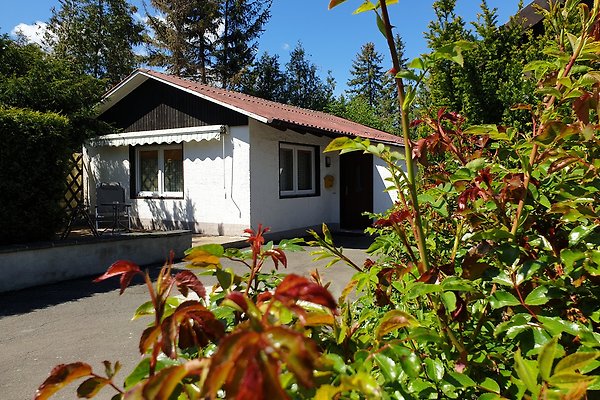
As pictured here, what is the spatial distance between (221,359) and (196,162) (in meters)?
11.9

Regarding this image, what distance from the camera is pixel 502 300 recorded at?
3.41 ft

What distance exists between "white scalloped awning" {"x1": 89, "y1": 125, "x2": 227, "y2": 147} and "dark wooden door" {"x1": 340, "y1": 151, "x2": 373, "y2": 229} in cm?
478

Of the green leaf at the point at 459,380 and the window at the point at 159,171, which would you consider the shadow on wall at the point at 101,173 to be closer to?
the window at the point at 159,171

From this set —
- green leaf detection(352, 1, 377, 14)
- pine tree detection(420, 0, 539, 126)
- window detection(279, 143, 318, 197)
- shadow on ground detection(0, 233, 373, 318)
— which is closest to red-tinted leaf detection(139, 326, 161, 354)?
green leaf detection(352, 1, 377, 14)

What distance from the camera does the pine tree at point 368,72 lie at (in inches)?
2319

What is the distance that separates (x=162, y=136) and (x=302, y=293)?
12.1 meters

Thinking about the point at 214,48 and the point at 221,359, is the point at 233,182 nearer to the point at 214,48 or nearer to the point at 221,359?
the point at 221,359

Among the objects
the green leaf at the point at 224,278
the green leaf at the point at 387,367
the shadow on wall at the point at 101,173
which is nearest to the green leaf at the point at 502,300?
the green leaf at the point at 387,367

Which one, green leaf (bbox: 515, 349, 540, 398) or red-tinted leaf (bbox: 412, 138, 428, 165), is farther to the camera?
red-tinted leaf (bbox: 412, 138, 428, 165)

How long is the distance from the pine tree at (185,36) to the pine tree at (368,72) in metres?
31.5

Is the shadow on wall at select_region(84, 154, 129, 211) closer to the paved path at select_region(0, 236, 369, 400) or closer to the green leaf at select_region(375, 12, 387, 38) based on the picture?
the paved path at select_region(0, 236, 369, 400)

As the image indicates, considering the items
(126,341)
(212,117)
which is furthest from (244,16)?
(126,341)

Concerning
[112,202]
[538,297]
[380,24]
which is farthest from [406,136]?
[112,202]

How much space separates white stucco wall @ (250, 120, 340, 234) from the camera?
11.2 m
